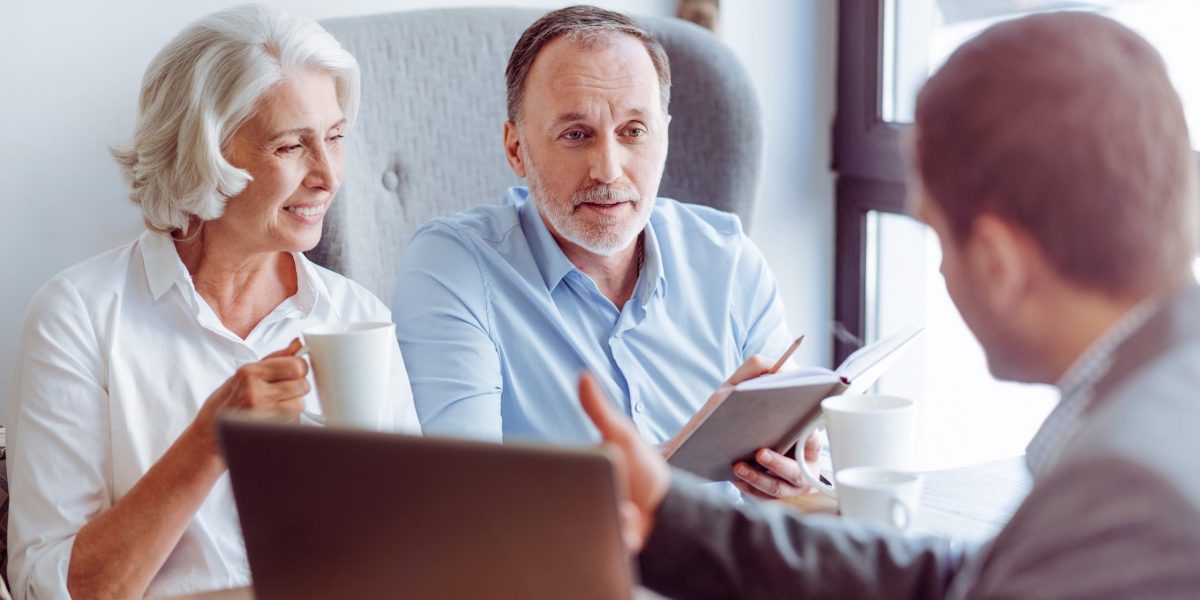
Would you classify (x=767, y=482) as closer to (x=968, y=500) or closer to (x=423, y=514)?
(x=968, y=500)

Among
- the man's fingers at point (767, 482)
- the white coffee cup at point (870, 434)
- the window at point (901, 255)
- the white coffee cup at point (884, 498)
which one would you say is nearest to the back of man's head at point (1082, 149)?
the white coffee cup at point (884, 498)

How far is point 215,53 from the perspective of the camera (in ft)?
5.30

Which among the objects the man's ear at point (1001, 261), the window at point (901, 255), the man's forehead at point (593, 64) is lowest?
the window at point (901, 255)

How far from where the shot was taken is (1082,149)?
2.59 feet

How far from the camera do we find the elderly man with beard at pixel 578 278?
6.03ft

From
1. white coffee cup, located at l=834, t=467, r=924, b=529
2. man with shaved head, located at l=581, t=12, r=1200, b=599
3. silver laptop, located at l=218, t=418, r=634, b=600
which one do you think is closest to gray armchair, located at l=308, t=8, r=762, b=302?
white coffee cup, located at l=834, t=467, r=924, b=529

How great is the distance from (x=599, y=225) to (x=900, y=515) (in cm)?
83

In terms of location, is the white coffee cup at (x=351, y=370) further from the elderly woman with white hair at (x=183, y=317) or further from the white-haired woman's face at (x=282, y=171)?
the white-haired woman's face at (x=282, y=171)

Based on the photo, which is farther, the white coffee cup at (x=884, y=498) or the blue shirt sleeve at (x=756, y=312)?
the blue shirt sleeve at (x=756, y=312)

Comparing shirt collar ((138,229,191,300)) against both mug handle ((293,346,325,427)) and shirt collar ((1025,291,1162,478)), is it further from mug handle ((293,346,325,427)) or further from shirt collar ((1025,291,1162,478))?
shirt collar ((1025,291,1162,478))

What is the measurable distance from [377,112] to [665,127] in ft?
1.67

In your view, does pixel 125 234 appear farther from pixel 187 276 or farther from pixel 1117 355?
pixel 1117 355

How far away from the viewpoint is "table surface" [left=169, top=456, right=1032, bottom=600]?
1.37 metres

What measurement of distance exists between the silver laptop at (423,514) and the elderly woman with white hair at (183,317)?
1.42 feet
